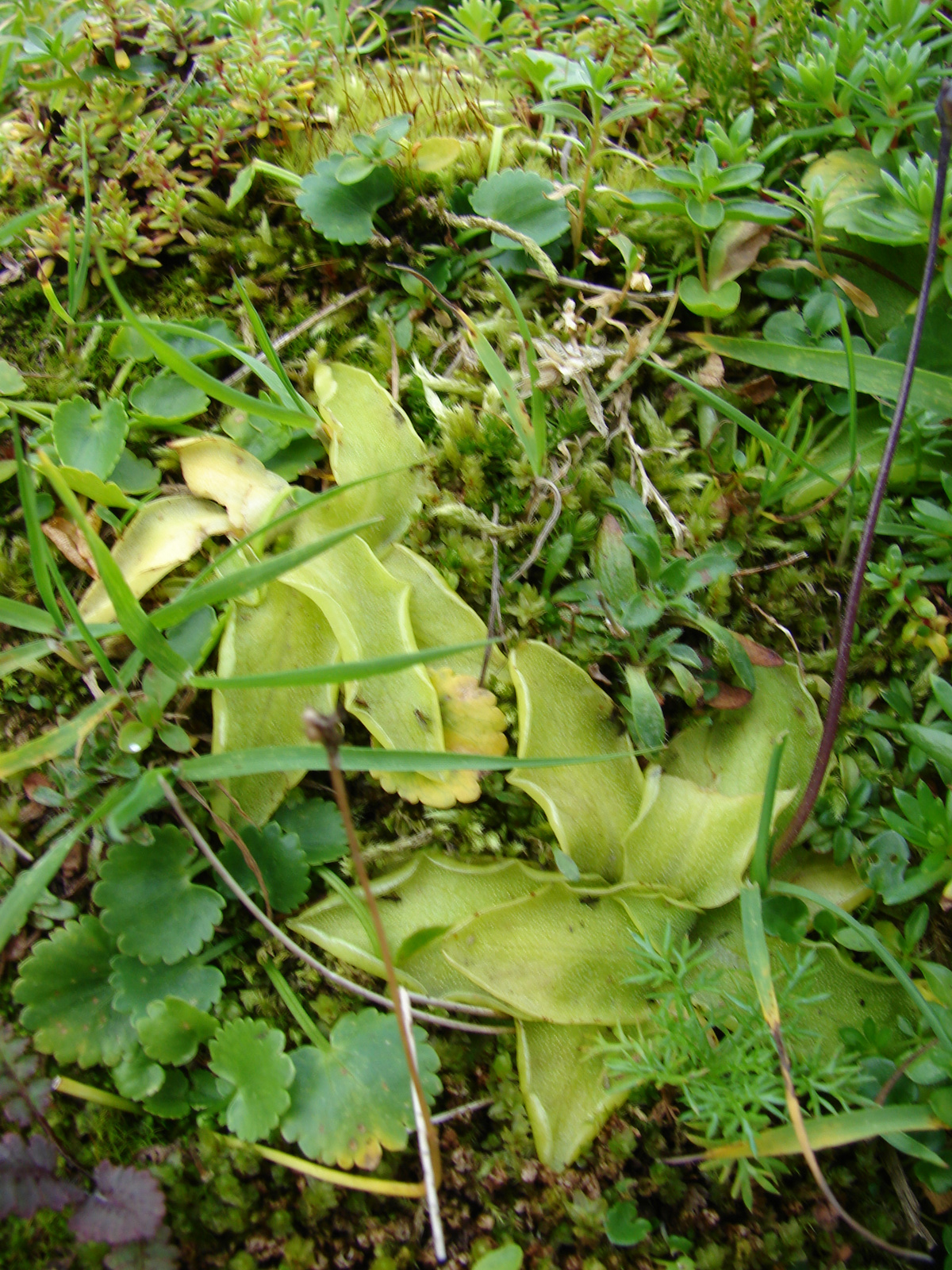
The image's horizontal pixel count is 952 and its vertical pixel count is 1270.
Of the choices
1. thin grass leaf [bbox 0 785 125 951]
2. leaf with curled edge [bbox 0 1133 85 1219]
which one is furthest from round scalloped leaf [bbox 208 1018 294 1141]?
thin grass leaf [bbox 0 785 125 951]

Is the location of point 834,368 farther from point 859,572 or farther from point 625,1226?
point 625,1226

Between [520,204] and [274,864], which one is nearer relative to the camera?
[274,864]

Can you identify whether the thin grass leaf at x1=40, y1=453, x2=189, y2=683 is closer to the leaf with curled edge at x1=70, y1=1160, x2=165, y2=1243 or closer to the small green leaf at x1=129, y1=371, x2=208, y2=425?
the small green leaf at x1=129, y1=371, x2=208, y2=425

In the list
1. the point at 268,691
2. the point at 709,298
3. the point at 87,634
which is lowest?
the point at 268,691

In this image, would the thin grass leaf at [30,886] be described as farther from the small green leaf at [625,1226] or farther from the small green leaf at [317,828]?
the small green leaf at [625,1226]

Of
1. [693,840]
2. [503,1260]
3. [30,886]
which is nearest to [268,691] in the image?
[30,886]

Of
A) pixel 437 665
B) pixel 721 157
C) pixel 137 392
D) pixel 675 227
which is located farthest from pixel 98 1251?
pixel 721 157
